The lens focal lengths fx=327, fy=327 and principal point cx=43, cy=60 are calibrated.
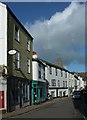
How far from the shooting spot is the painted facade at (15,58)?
27.2 m

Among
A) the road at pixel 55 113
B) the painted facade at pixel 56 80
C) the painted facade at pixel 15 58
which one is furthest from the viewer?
the painted facade at pixel 56 80

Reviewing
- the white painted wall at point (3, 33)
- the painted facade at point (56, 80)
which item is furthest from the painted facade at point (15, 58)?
the painted facade at point (56, 80)

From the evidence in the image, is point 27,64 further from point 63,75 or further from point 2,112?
point 63,75

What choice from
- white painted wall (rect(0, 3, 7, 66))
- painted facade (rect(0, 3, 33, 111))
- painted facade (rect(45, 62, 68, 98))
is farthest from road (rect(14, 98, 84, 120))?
painted facade (rect(45, 62, 68, 98))

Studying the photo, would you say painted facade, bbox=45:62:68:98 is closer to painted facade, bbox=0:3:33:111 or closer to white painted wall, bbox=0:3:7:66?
painted facade, bbox=0:3:33:111

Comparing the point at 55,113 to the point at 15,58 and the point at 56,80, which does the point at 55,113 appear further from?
the point at 56,80

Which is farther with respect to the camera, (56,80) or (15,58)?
(56,80)

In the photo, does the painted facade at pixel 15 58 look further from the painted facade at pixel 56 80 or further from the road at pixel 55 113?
the painted facade at pixel 56 80

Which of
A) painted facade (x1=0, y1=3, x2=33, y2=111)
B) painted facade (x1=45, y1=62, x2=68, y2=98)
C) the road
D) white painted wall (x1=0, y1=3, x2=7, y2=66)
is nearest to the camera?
the road

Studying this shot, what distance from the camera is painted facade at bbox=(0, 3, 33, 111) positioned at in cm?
2725

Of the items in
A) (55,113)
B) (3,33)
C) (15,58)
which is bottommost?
(55,113)

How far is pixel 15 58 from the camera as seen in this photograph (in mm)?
31141

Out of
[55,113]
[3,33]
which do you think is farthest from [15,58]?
[55,113]

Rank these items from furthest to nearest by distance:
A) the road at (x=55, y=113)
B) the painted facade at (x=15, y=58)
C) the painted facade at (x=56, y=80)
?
1. the painted facade at (x=56, y=80)
2. the painted facade at (x=15, y=58)
3. the road at (x=55, y=113)
